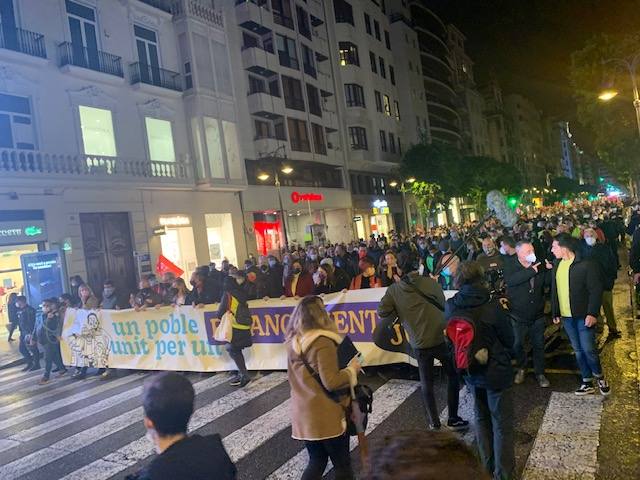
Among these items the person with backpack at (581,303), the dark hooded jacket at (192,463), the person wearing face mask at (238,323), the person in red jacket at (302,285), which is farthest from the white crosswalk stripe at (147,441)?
the person with backpack at (581,303)

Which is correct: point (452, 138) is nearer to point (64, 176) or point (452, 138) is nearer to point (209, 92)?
point (209, 92)

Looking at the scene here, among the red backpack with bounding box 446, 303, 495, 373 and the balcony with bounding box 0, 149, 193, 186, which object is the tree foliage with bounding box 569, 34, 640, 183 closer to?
the balcony with bounding box 0, 149, 193, 186

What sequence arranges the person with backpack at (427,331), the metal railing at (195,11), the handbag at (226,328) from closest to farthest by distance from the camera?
1. the person with backpack at (427,331)
2. the handbag at (226,328)
3. the metal railing at (195,11)

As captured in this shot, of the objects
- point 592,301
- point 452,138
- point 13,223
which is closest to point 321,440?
point 592,301

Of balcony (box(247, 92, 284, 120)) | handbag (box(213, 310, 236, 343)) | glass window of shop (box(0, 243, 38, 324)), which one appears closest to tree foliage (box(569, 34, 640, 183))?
balcony (box(247, 92, 284, 120))

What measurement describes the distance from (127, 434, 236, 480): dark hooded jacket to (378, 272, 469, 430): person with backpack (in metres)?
3.30

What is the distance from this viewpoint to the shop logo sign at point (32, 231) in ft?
54.6

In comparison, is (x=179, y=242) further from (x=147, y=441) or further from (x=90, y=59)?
(x=147, y=441)

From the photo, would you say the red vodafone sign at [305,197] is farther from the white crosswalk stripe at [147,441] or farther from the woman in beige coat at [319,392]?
the woman in beige coat at [319,392]

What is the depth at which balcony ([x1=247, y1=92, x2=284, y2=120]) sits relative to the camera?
97.0ft

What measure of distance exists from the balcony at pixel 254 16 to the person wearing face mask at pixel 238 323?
2570 centimetres

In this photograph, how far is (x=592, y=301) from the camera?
574cm

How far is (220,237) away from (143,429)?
2002 cm

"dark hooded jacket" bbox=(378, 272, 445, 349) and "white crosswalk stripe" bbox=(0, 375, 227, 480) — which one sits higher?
"dark hooded jacket" bbox=(378, 272, 445, 349)
